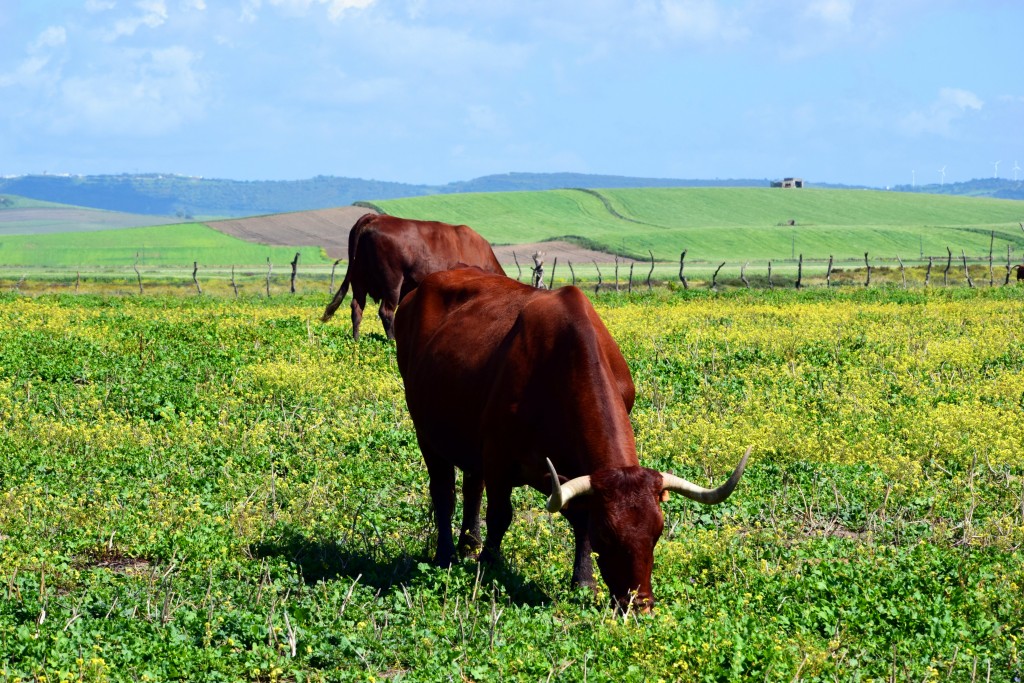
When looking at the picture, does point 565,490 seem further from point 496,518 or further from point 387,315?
point 387,315

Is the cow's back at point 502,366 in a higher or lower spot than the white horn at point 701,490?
higher

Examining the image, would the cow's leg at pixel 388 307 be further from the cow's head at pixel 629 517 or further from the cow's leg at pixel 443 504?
the cow's head at pixel 629 517

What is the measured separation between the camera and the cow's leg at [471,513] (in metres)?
9.20

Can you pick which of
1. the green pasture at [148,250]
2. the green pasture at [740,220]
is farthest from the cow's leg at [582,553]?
the green pasture at [740,220]

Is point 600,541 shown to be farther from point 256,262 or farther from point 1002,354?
point 256,262

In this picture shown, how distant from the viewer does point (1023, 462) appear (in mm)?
11461

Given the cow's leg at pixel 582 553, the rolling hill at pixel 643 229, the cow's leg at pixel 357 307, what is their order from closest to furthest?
the cow's leg at pixel 582 553 < the cow's leg at pixel 357 307 < the rolling hill at pixel 643 229

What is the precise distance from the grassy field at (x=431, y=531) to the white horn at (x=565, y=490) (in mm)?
806

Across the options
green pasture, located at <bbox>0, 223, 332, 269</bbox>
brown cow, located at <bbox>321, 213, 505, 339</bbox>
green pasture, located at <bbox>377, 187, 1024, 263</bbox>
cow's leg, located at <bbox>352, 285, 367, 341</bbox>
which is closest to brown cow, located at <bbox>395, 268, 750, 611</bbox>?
cow's leg, located at <bbox>352, 285, 367, 341</bbox>

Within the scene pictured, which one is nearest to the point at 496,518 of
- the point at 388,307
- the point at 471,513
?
the point at 471,513

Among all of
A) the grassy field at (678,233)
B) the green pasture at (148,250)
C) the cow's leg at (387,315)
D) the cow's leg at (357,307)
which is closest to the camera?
the cow's leg at (357,307)

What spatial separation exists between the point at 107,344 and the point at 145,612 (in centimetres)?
1268

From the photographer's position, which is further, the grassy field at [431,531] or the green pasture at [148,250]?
the green pasture at [148,250]

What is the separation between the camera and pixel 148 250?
131m
